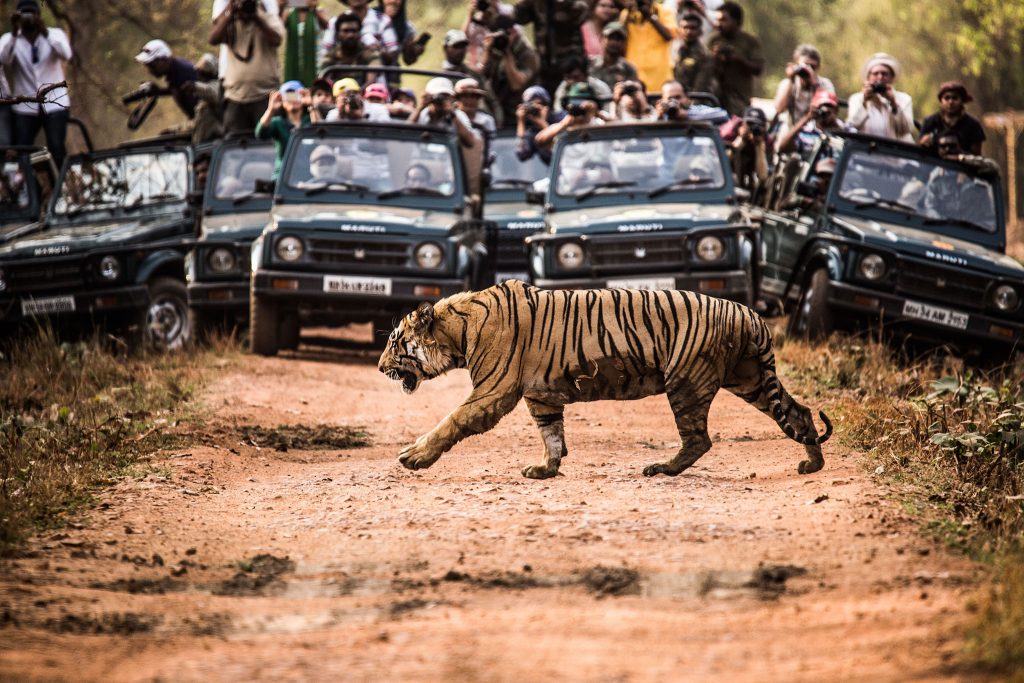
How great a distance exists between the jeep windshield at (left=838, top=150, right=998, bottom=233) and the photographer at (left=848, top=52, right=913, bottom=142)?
4.08 feet

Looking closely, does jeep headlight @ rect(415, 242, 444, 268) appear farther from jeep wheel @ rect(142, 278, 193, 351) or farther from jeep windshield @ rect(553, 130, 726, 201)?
jeep wheel @ rect(142, 278, 193, 351)

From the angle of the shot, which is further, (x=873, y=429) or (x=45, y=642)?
(x=873, y=429)

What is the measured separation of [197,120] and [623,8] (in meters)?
4.81

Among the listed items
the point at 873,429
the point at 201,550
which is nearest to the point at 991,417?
the point at 873,429

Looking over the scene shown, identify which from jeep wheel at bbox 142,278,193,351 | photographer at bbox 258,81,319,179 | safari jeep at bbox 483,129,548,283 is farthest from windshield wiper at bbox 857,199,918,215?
jeep wheel at bbox 142,278,193,351

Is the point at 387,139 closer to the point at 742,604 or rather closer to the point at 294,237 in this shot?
the point at 294,237

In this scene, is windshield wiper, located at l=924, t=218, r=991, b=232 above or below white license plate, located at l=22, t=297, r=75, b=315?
above

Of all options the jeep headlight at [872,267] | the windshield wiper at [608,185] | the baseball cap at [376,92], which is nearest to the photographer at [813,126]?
the jeep headlight at [872,267]

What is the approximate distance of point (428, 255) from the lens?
40.1 ft

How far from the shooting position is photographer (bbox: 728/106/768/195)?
14.4 meters

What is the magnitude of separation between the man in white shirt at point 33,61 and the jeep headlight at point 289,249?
3.30m

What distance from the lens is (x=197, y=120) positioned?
1544 centimetres

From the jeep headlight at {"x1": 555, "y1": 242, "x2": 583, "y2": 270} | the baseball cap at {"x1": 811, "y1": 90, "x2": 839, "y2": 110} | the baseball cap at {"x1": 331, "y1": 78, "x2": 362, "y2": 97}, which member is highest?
the baseball cap at {"x1": 811, "y1": 90, "x2": 839, "y2": 110}

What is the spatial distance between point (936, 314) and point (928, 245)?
0.55m
